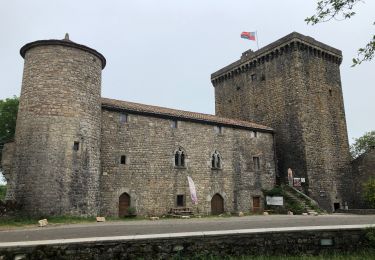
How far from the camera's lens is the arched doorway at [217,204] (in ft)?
73.1

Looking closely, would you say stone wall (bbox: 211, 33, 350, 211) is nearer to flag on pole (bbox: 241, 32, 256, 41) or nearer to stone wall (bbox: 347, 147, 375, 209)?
stone wall (bbox: 347, 147, 375, 209)

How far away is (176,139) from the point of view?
70.8 feet

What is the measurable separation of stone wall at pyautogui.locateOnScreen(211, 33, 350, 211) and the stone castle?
0.09m

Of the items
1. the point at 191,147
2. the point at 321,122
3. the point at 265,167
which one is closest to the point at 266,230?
the point at 191,147

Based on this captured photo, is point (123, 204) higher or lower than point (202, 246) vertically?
higher

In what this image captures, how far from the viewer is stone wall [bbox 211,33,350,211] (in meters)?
25.7

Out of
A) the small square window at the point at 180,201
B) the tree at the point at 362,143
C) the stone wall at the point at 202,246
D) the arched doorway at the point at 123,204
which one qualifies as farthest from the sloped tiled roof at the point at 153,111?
the tree at the point at 362,143

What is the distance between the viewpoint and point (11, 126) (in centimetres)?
2917

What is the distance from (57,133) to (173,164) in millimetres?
7772

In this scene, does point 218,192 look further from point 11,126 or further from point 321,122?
point 11,126

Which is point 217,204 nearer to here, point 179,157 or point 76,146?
point 179,157

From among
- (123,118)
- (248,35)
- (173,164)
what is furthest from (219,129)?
(248,35)

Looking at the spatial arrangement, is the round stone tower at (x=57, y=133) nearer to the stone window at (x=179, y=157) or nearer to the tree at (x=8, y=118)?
the stone window at (x=179, y=157)

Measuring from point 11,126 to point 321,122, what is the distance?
27.4 meters
